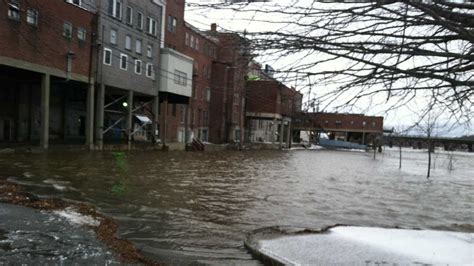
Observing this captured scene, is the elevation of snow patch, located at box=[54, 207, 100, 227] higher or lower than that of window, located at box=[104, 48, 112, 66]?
lower

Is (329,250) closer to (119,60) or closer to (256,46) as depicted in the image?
(256,46)

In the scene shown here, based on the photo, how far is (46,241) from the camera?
771 centimetres

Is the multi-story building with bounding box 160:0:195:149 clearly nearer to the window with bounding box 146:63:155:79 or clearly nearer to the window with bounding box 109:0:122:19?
the window with bounding box 146:63:155:79

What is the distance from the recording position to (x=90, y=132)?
1348 inches

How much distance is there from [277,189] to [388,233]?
34.0ft

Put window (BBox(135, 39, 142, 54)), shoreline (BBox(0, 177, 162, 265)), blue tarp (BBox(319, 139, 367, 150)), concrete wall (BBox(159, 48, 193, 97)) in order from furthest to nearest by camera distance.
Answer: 1. blue tarp (BBox(319, 139, 367, 150))
2. concrete wall (BBox(159, 48, 193, 97))
3. window (BBox(135, 39, 142, 54))
4. shoreline (BBox(0, 177, 162, 265))

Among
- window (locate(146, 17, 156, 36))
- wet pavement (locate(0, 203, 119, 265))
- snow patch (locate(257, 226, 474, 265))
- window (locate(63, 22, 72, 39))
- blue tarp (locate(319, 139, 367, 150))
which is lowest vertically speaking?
blue tarp (locate(319, 139, 367, 150))

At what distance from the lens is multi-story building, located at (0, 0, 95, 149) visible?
27.0 metres

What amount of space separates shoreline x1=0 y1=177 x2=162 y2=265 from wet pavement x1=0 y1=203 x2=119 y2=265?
0.67ft

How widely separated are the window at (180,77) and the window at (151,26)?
4247 mm

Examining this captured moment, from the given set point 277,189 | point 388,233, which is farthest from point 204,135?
point 388,233

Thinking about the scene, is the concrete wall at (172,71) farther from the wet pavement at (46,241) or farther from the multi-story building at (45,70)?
the wet pavement at (46,241)

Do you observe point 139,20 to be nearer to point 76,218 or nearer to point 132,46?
point 132,46

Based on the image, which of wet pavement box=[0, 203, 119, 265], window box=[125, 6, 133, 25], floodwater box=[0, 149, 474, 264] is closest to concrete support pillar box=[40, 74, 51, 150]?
floodwater box=[0, 149, 474, 264]
